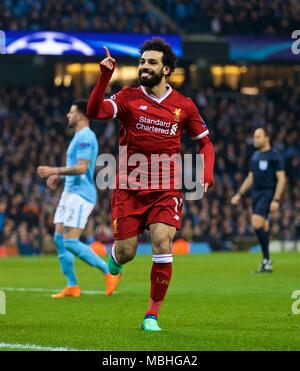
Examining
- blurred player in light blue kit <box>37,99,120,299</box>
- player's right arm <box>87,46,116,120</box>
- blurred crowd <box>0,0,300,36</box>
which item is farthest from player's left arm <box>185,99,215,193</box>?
blurred crowd <box>0,0,300,36</box>

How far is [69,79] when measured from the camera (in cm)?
4028

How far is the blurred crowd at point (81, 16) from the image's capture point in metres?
35.1

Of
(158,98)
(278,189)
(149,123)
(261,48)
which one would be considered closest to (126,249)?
(149,123)

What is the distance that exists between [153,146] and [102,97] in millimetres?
896

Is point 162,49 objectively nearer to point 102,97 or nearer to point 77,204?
point 102,97

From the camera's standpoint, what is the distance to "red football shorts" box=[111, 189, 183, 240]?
9.36 metres

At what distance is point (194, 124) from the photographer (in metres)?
9.73

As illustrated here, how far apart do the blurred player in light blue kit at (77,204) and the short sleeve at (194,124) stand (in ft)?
12.2

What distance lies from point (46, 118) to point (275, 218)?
8.87m

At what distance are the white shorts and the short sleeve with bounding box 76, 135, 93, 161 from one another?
605 mm

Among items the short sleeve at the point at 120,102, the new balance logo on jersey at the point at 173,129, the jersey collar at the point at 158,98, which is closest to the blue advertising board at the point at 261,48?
the jersey collar at the point at 158,98

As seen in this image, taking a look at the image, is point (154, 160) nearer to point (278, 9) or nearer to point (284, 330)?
point (284, 330)
